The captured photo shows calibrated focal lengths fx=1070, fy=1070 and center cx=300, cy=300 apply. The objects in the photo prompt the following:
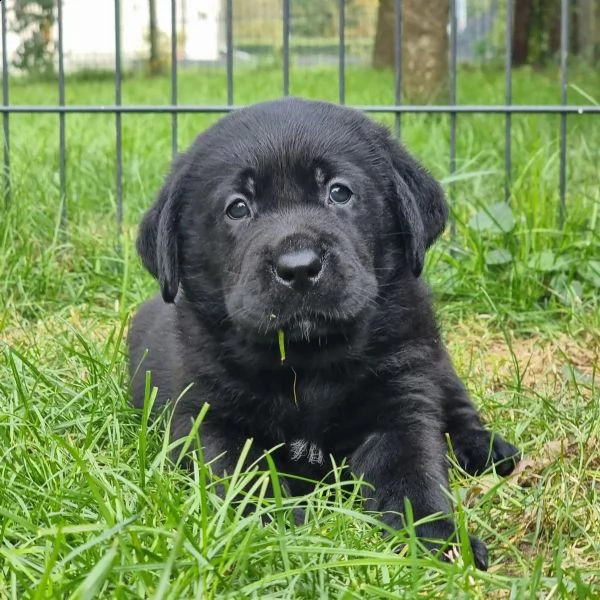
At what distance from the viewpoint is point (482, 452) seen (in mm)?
3004

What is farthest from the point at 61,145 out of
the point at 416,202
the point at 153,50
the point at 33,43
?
the point at 33,43

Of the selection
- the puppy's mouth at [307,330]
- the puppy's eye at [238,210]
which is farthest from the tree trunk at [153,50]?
the puppy's mouth at [307,330]

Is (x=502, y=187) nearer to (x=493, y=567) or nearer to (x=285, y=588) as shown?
(x=493, y=567)

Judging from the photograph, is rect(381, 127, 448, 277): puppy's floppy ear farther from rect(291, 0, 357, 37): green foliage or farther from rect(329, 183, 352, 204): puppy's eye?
rect(291, 0, 357, 37): green foliage

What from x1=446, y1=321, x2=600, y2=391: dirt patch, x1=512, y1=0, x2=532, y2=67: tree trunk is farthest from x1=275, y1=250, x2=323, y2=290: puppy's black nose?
x1=512, y1=0, x2=532, y2=67: tree trunk

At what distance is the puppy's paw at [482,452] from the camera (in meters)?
2.92

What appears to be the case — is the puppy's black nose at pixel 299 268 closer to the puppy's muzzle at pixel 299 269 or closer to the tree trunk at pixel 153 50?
the puppy's muzzle at pixel 299 269

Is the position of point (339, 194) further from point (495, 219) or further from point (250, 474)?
point (495, 219)

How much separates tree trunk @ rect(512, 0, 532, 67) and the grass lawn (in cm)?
944

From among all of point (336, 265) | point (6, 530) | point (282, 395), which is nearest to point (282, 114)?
point (336, 265)

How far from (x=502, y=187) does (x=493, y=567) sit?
3.12m

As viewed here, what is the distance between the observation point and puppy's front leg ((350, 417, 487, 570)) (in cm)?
242

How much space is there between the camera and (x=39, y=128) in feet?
27.5

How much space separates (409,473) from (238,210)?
0.82 meters
